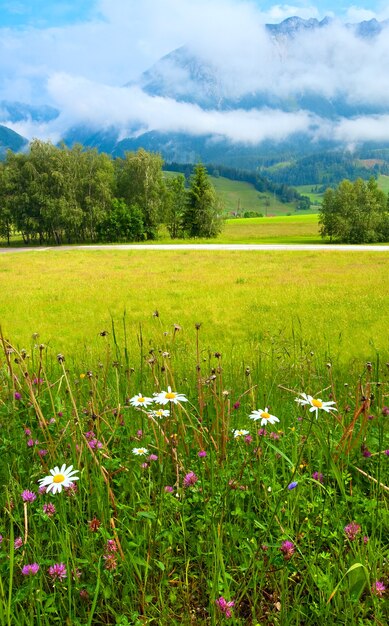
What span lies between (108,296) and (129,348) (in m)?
7.46

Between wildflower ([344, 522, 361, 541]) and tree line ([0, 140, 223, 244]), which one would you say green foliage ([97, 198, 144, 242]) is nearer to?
tree line ([0, 140, 223, 244])

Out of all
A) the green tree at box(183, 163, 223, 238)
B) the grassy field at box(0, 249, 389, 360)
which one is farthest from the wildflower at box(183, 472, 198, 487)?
the green tree at box(183, 163, 223, 238)

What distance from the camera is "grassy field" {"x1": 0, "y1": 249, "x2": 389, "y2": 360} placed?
9906 mm

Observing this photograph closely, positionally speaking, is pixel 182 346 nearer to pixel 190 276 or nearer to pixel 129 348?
pixel 129 348

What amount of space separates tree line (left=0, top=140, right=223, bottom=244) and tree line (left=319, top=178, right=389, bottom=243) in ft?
54.3

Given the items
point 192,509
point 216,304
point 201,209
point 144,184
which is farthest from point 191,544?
point 201,209

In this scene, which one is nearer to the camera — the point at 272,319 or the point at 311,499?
the point at 311,499

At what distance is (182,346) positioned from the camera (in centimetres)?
898

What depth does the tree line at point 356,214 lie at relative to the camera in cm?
5562

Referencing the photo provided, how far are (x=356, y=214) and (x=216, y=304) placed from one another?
47.6 meters

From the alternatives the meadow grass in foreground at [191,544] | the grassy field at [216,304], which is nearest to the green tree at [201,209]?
the grassy field at [216,304]

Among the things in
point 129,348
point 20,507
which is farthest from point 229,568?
point 129,348

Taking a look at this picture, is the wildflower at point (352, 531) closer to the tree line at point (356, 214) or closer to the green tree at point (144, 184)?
the tree line at point (356, 214)

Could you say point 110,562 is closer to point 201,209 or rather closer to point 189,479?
point 189,479
